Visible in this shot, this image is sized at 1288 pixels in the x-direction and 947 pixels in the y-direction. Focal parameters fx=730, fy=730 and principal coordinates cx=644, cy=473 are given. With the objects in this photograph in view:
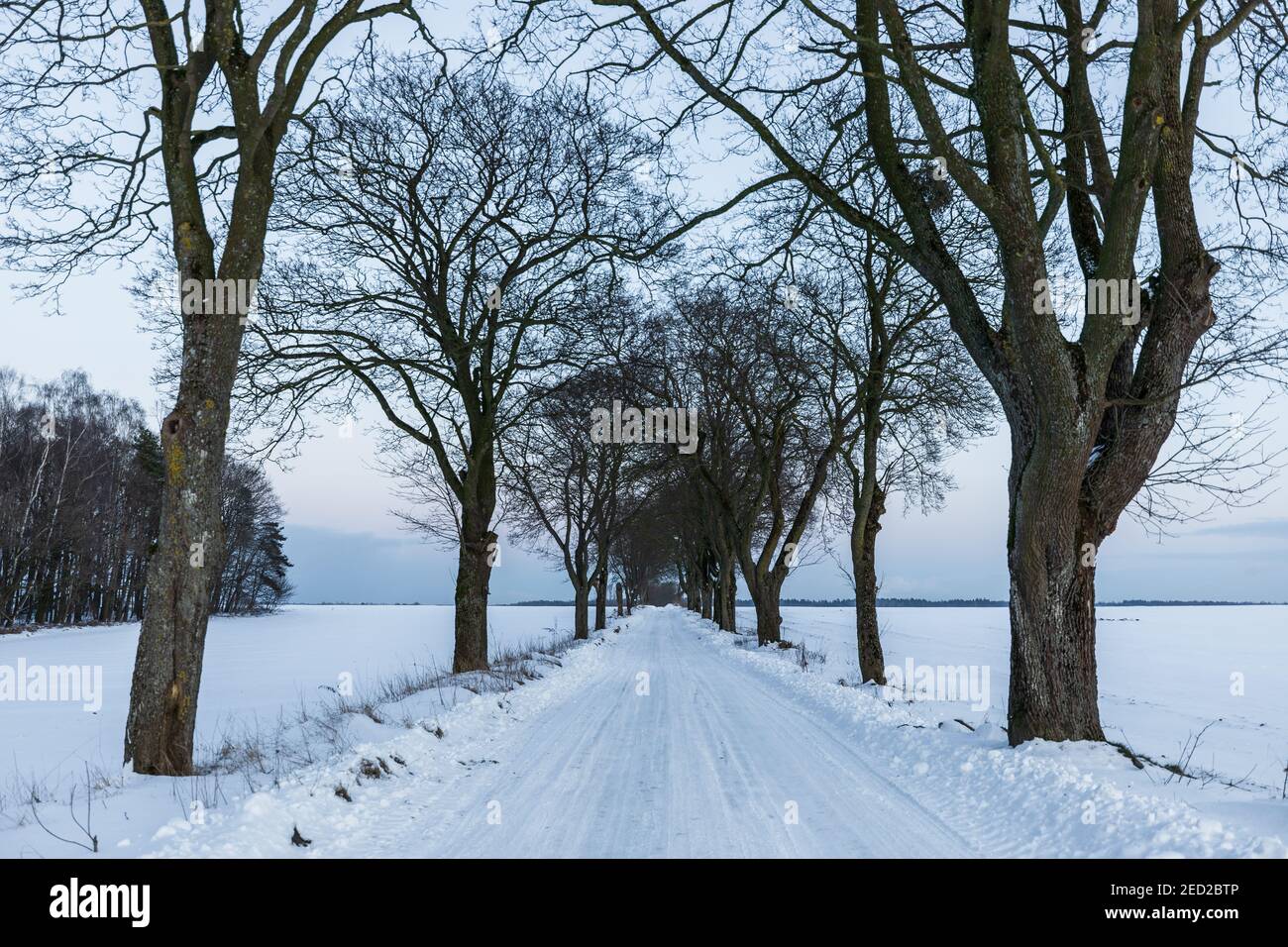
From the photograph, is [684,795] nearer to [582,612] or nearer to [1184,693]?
[1184,693]

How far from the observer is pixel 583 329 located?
14.5 meters

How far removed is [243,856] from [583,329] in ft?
37.5

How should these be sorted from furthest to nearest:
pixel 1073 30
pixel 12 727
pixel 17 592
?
Answer: pixel 17 592 → pixel 12 727 → pixel 1073 30

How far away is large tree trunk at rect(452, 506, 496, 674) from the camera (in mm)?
14680

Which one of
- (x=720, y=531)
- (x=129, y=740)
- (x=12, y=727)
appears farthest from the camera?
(x=720, y=531)

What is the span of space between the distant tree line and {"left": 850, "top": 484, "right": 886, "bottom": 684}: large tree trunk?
27481 millimetres

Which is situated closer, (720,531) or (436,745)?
(436,745)

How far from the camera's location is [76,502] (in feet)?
137

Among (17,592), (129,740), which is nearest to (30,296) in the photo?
(129,740)

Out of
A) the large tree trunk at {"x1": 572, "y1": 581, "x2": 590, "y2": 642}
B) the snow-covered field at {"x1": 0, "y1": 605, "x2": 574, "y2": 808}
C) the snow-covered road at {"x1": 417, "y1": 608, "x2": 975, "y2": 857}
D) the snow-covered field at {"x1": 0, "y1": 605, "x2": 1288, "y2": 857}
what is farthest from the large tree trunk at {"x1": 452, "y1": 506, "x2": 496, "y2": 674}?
the large tree trunk at {"x1": 572, "y1": 581, "x2": 590, "y2": 642}

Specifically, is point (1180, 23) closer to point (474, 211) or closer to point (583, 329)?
point (583, 329)
